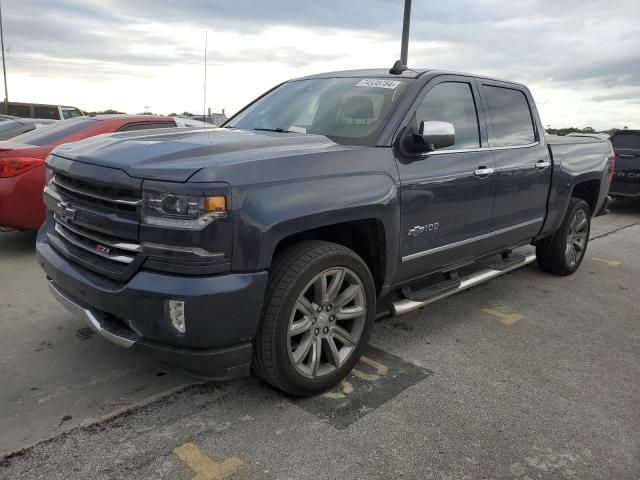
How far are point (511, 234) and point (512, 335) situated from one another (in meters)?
0.91

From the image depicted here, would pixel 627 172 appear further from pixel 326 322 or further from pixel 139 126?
pixel 326 322

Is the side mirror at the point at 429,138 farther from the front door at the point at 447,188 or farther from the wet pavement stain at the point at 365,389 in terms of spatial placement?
the wet pavement stain at the point at 365,389

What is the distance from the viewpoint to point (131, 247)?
2.59 m

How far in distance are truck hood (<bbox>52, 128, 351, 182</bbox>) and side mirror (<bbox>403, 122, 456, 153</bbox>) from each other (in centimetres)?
48

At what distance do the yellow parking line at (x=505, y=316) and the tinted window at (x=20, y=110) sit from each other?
23708mm

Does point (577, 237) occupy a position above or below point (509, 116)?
below

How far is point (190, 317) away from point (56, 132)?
4706 mm

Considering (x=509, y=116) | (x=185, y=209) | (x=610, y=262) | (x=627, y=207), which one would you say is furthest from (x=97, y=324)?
(x=627, y=207)

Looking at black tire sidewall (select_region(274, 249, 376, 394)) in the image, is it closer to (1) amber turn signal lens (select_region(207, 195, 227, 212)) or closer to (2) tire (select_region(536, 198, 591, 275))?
(1) amber turn signal lens (select_region(207, 195, 227, 212))

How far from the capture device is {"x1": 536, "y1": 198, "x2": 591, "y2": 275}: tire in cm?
555

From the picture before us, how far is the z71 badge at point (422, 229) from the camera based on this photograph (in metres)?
3.41

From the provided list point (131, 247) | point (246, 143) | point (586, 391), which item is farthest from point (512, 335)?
point (131, 247)

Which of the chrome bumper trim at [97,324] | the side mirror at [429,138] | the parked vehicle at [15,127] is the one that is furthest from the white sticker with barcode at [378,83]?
the parked vehicle at [15,127]

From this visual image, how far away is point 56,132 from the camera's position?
20.2ft
